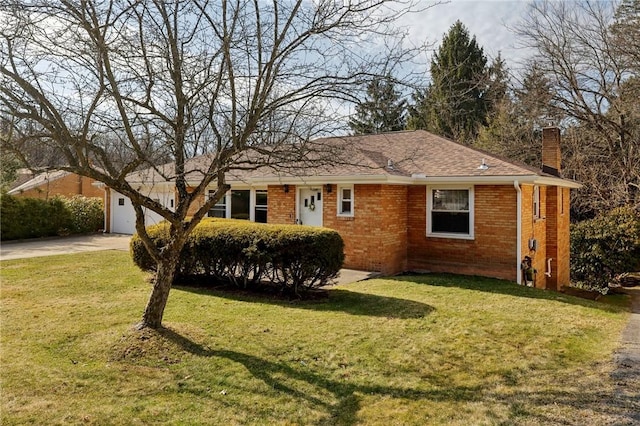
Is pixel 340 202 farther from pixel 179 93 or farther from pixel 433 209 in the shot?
pixel 179 93

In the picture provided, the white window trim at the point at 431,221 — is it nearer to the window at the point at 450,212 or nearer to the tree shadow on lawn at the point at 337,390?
the window at the point at 450,212

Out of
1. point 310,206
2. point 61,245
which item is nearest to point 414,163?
point 310,206

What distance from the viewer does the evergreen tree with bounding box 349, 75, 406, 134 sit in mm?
5684

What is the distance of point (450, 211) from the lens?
12703mm

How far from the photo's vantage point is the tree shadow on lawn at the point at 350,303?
7.86m

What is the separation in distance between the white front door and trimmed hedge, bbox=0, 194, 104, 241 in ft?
47.4

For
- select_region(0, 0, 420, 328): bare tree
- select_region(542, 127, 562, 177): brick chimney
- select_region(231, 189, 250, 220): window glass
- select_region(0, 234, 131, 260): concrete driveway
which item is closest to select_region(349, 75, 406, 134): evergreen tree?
select_region(0, 0, 420, 328): bare tree

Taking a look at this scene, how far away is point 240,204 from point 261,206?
123cm

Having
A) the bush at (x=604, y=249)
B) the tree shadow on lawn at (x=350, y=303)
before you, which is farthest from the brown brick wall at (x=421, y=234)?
the bush at (x=604, y=249)

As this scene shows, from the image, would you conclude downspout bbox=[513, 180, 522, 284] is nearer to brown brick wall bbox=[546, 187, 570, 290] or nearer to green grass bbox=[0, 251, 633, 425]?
green grass bbox=[0, 251, 633, 425]

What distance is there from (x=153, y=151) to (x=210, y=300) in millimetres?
3610

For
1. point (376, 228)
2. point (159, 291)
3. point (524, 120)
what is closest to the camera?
point (159, 291)

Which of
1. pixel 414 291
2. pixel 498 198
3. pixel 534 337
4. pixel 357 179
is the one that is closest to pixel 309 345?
pixel 534 337

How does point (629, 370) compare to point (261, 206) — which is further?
point (261, 206)
